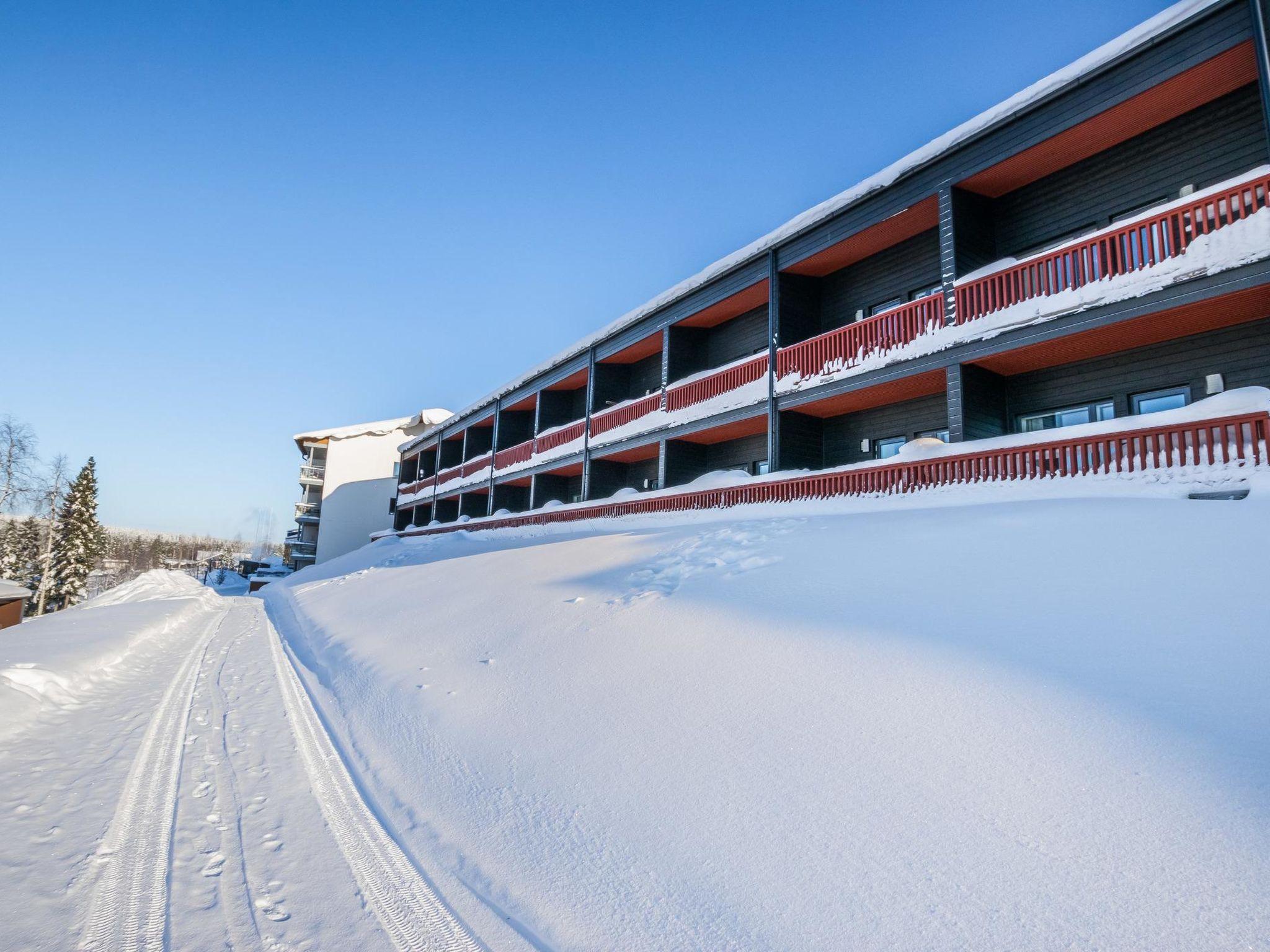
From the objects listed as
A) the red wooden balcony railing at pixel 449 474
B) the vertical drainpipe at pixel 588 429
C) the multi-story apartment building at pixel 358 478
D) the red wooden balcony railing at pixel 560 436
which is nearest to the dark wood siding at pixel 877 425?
the vertical drainpipe at pixel 588 429

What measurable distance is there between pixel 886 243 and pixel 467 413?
23173 mm

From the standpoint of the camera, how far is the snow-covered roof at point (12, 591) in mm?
24828

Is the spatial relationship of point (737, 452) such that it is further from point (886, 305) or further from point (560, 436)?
point (560, 436)

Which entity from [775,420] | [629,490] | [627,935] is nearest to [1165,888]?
[627,935]

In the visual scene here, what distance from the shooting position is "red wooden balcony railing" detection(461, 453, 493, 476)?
29.7 m

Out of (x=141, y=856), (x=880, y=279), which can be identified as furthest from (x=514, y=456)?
(x=141, y=856)

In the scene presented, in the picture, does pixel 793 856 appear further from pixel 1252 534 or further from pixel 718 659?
pixel 1252 534

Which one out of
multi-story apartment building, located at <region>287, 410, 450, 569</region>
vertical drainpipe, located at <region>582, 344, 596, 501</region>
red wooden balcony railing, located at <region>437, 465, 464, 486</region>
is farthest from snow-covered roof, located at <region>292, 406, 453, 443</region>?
vertical drainpipe, located at <region>582, 344, 596, 501</region>

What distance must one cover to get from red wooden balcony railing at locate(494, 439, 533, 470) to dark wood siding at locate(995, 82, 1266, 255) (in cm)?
1746

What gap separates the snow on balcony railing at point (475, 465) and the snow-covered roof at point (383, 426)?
16.7 m

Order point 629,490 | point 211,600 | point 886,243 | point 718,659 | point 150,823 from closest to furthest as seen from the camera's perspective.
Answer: point 150,823
point 718,659
point 886,243
point 629,490
point 211,600

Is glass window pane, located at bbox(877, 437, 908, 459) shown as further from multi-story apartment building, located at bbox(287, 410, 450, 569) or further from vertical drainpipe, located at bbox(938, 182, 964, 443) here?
multi-story apartment building, located at bbox(287, 410, 450, 569)

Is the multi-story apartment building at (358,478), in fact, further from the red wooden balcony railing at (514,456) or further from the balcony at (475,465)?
the red wooden balcony railing at (514,456)

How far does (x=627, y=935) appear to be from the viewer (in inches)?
112
